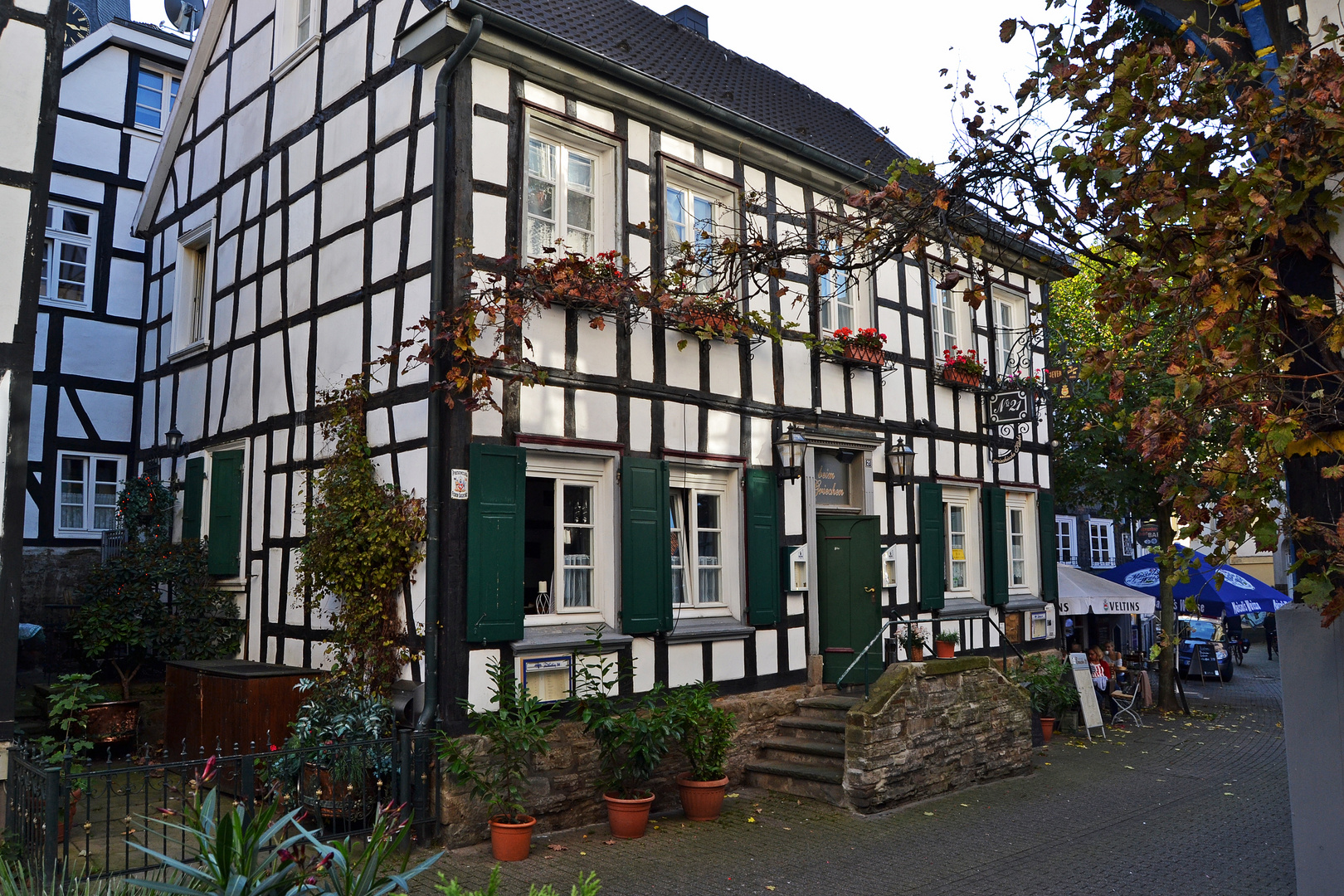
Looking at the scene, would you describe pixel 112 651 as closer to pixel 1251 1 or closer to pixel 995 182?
pixel 995 182

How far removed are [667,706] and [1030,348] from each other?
8944 mm

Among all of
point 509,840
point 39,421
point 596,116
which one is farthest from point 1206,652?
point 39,421

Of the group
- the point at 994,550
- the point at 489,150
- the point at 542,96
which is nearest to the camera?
the point at 489,150

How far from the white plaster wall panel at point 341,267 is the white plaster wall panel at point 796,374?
427 centimetres

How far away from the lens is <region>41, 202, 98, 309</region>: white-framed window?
46.6 feet

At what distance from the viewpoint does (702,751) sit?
28.6 ft

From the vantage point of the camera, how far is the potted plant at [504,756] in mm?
7461

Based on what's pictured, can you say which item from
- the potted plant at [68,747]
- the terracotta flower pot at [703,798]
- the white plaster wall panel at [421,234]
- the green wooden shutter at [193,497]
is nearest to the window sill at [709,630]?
the terracotta flower pot at [703,798]

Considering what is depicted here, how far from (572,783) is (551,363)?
340 cm

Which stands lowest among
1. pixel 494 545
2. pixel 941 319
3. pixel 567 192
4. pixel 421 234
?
pixel 494 545

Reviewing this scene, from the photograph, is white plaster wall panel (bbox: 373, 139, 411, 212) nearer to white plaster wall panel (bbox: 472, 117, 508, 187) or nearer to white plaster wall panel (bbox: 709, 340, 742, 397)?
white plaster wall panel (bbox: 472, 117, 508, 187)

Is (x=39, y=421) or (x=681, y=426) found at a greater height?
(x=39, y=421)

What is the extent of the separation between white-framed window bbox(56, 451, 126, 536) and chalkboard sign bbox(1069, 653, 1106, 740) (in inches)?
497

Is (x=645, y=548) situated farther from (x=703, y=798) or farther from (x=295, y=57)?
(x=295, y=57)
